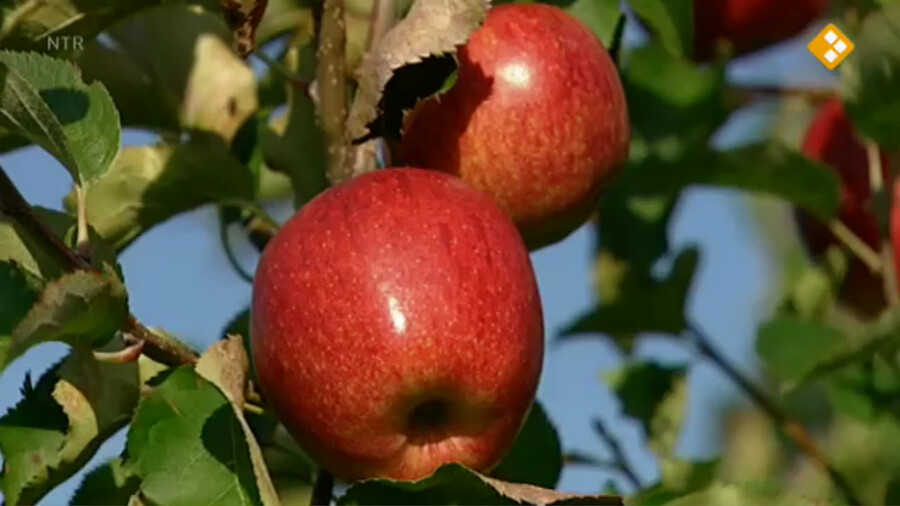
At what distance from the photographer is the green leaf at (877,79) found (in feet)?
4.88

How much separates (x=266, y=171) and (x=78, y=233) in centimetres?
42

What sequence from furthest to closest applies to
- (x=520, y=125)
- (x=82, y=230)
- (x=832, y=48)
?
(x=832, y=48)
(x=520, y=125)
(x=82, y=230)

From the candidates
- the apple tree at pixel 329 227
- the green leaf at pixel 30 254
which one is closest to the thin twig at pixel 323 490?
the apple tree at pixel 329 227

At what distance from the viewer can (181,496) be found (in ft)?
3.40

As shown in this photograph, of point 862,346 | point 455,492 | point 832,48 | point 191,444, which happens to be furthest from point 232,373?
point 832,48

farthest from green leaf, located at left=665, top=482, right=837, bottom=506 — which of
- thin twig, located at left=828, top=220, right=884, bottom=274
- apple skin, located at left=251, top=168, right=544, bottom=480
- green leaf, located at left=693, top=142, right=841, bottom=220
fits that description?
thin twig, located at left=828, top=220, right=884, bottom=274

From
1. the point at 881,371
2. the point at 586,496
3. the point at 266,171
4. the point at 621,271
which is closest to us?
the point at 586,496

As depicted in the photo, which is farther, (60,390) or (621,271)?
(621,271)

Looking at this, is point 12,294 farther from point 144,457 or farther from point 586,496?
point 586,496

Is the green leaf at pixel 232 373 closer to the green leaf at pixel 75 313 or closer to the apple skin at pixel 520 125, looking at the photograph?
the green leaf at pixel 75 313

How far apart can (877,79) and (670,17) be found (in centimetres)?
35

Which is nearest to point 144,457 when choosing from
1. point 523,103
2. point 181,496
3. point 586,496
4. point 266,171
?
point 181,496

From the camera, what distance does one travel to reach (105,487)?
3.99 feet

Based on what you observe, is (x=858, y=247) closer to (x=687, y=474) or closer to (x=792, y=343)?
(x=792, y=343)
